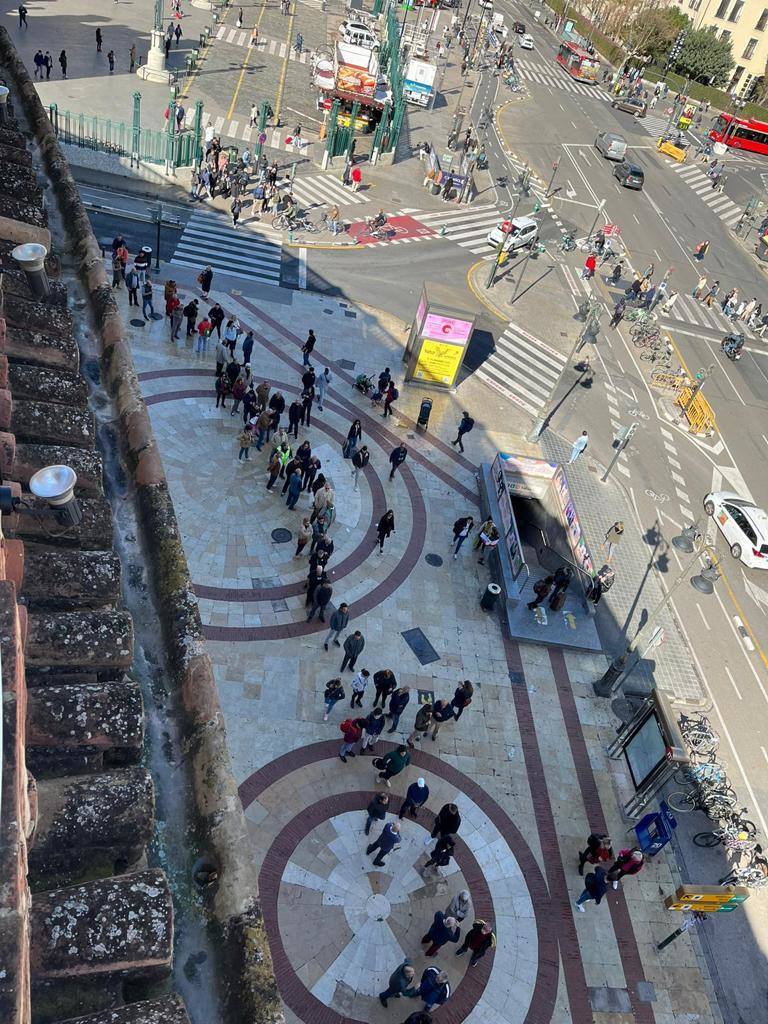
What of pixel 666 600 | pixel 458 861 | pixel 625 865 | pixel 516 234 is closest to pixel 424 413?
pixel 666 600

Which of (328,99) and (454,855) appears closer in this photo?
(454,855)

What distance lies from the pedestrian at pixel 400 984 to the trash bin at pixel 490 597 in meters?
10.9

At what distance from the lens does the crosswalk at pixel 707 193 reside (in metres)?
63.9

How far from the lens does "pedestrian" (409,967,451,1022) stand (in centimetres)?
1334

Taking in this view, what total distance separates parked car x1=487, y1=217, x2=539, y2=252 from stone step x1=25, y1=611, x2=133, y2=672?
42355 mm

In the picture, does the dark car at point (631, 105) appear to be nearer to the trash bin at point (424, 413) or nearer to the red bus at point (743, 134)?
the red bus at point (743, 134)

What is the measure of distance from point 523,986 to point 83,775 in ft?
44.8

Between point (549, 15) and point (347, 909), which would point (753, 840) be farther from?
point (549, 15)

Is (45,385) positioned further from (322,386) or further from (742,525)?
(742,525)

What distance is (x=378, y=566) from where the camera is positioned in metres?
23.3

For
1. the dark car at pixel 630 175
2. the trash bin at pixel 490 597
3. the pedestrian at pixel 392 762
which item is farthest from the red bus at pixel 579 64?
the pedestrian at pixel 392 762

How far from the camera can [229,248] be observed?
38156 mm

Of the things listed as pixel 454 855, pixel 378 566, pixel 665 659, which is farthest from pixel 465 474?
pixel 454 855

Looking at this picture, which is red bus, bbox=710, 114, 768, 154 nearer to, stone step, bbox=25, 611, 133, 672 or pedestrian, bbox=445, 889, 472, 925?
pedestrian, bbox=445, 889, 472, 925
